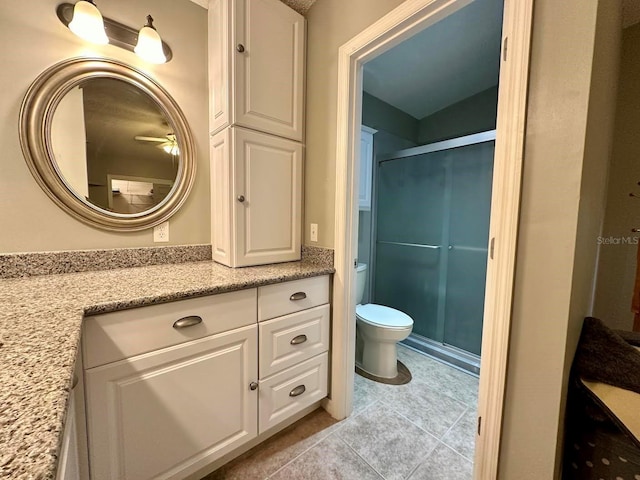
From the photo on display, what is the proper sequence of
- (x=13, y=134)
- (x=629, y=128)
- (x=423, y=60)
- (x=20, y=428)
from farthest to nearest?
1. (x=423, y=60)
2. (x=629, y=128)
3. (x=13, y=134)
4. (x=20, y=428)

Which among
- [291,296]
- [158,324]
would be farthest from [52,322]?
[291,296]

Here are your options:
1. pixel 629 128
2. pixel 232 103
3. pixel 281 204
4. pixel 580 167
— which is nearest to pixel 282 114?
pixel 232 103

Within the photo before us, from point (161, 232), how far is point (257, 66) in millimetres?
1052

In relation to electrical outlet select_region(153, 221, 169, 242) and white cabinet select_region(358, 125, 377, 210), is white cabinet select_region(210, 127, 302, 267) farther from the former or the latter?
white cabinet select_region(358, 125, 377, 210)

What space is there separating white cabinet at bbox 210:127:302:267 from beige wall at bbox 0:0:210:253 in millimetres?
219

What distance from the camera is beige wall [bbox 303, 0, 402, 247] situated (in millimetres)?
1407

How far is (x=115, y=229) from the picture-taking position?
1326 mm

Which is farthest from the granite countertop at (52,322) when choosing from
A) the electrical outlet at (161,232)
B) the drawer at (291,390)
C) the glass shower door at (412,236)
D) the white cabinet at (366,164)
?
the glass shower door at (412,236)

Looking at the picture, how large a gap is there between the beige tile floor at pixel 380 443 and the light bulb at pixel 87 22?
2.00 m

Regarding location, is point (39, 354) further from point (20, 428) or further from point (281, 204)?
point (281, 204)

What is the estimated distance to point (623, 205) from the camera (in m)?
1.34

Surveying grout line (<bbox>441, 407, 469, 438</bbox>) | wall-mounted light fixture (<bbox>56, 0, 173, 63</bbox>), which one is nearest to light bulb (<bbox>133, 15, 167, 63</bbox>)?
wall-mounted light fixture (<bbox>56, 0, 173, 63</bbox>)

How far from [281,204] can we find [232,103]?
578 mm

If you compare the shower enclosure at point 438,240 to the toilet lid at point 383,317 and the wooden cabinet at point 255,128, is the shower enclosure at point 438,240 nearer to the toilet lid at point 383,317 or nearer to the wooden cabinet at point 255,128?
the toilet lid at point 383,317
